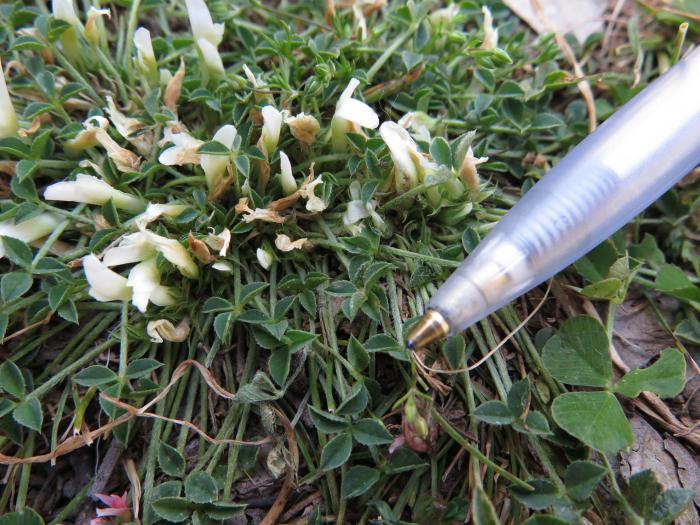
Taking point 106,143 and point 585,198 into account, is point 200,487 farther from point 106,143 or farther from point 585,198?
point 585,198

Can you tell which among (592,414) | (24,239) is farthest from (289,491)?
(24,239)

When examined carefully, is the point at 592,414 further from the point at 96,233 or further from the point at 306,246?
the point at 96,233

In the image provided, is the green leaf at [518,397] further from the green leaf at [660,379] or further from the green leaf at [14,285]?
the green leaf at [14,285]

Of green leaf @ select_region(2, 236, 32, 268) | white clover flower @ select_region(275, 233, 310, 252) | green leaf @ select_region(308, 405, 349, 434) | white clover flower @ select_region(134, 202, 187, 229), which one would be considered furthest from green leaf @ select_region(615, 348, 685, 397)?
green leaf @ select_region(2, 236, 32, 268)

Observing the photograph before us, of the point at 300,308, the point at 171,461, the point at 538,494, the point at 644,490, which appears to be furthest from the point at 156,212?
the point at 644,490

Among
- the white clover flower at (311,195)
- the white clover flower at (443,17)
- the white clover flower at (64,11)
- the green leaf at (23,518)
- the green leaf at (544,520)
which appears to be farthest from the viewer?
the white clover flower at (443,17)

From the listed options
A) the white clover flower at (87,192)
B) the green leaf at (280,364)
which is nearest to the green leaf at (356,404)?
the green leaf at (280,364)

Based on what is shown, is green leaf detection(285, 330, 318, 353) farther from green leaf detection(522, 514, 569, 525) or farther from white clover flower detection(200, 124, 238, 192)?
green leaf detection(522, 514, 569, 525)
